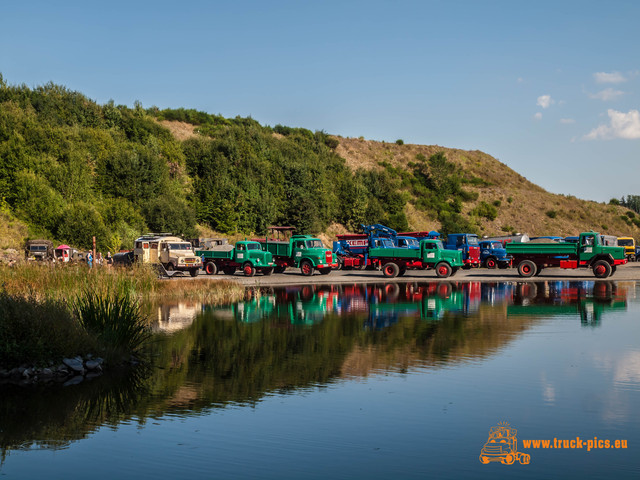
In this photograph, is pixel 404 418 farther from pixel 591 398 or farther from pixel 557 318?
pixel 557 318

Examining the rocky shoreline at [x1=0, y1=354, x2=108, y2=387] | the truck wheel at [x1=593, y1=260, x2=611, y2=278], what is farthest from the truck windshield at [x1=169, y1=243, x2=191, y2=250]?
the rocky shoreline at [x1=0, y1=354, x2=108, y2=387]

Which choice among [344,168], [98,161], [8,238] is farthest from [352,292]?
[344,168]

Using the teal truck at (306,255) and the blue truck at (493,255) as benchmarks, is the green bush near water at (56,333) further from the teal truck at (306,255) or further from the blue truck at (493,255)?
the blue truck at (493,255)

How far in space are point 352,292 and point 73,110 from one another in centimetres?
5726

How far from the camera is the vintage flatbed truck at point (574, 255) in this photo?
133 ft

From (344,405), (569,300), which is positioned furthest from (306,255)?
(344,405)

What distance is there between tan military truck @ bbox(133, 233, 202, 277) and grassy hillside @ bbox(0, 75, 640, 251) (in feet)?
39.3

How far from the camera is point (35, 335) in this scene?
13648mm

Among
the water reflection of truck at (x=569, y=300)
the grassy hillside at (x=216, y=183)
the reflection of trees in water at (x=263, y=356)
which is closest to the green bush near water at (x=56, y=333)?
the reflection of trees in water at (x=263, y=356)

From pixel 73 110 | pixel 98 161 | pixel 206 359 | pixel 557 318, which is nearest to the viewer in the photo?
pixel 206 359

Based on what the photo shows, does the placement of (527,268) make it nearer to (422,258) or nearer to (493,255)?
(422,258)

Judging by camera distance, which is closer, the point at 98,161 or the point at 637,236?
the point at 98,161

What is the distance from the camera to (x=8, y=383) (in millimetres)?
13242

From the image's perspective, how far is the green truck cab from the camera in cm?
4434
